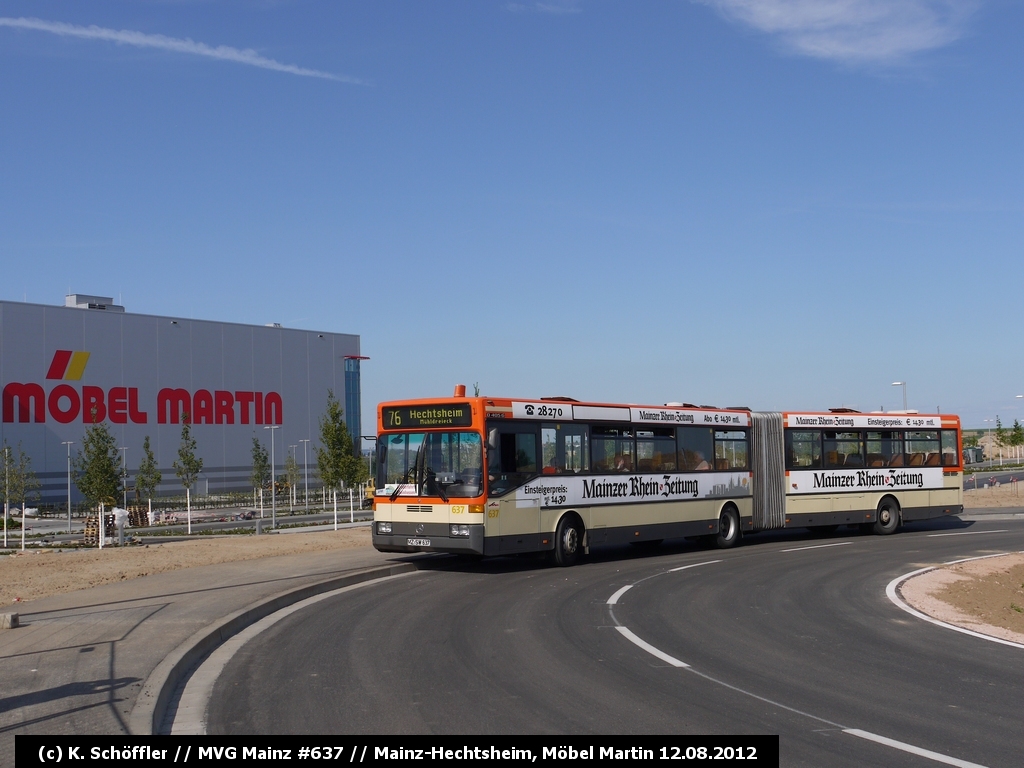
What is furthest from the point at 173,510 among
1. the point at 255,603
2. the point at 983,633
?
the point at 983,633

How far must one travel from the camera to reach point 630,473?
22.0 metres

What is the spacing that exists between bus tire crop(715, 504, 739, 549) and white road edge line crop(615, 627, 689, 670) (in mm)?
12956

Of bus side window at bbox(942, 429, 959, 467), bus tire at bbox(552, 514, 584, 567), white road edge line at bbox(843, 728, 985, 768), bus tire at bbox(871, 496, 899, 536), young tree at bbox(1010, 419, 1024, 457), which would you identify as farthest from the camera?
young tree at bbox(1010, 419, 1024, 457)

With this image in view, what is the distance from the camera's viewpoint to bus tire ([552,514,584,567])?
66.5 feet

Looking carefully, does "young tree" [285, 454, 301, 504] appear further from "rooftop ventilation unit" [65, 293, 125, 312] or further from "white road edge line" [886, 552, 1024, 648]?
"white road edge line" [886, 552, 1024, 648]

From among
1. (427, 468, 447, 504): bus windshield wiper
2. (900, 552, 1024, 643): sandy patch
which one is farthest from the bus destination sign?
(900, 552, 1024, 643): sandy patch

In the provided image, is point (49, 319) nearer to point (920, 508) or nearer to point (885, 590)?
point (920, 508)

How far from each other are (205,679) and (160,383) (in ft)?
224

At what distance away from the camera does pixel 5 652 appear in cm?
1018

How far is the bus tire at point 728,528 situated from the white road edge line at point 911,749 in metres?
17.6

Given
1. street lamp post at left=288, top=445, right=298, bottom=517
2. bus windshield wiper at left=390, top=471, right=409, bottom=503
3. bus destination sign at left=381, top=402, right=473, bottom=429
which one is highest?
bus destination sign at left=381, top=402, right=473, bottom=429

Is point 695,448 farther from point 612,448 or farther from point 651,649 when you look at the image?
point 651,649

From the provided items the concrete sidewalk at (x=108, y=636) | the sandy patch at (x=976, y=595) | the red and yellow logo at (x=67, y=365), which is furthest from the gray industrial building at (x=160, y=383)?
the sandy patch at (x=976, y=595)
